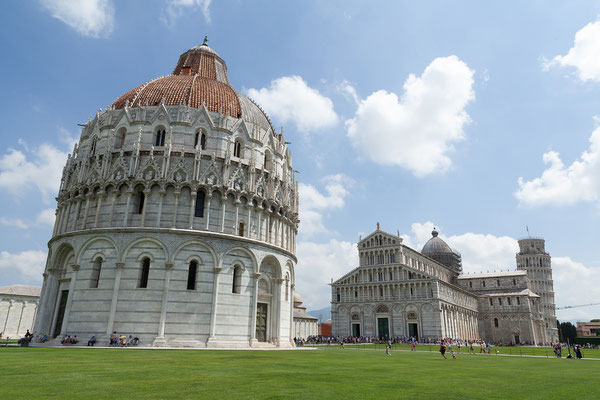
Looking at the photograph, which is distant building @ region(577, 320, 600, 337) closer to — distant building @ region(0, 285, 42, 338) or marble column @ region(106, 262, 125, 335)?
marble column @ region(106, 262, 125, 335)

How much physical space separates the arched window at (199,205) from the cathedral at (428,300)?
166 feet

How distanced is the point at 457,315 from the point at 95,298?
2714 inches

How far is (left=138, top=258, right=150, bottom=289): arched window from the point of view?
2844cm

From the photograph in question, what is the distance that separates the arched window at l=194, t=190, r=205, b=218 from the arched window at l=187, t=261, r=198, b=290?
3802mm

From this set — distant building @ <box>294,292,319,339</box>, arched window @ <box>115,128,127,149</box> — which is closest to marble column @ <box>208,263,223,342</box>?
arched window @ <box>115,128,127,149</box>

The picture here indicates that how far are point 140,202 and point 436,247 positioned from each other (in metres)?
86.6

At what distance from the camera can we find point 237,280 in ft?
101

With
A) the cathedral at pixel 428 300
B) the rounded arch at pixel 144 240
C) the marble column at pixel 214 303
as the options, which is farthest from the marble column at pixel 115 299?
the cathedral at pixel 428 300

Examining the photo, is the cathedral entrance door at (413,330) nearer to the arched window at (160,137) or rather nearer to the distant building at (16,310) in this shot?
the arched window at (160,137)

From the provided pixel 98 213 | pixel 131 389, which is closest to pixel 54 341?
pixel 98 213

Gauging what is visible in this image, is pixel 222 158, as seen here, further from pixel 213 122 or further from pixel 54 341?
pixel 54 341

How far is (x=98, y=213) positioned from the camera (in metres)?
30.5

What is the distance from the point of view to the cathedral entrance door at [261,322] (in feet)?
105

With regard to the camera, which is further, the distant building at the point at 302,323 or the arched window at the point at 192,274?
the distant building at the point at 302,323
